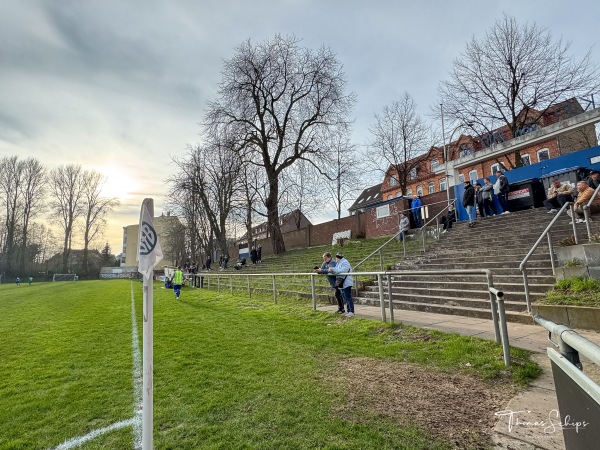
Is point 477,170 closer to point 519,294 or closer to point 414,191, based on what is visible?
point 414,191

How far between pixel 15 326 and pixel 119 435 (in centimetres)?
897

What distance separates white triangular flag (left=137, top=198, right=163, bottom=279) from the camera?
2600 mm

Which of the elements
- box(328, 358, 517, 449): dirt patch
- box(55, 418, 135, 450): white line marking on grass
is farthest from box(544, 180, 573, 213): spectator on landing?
box(55, 418, 135, 450): white line marking on grass

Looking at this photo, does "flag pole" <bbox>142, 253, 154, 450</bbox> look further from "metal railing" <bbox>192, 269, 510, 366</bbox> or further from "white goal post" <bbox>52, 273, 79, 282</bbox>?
"white goal post" <bbox>52, 273, 79, 282</bbox>

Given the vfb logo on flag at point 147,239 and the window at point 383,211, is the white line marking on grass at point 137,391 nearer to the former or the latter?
the vfb logo on flag at point 147,239

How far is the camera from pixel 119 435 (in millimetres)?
3086

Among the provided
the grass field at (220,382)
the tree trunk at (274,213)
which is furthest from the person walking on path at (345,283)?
the tree trunk at (274,213)

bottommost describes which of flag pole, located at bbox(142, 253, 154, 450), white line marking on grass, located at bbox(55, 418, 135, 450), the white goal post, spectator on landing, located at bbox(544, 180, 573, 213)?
white line marking on grass, located at bbox(55, 418, 135, 450)

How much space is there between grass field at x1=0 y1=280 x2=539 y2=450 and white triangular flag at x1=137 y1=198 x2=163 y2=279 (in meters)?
1.53

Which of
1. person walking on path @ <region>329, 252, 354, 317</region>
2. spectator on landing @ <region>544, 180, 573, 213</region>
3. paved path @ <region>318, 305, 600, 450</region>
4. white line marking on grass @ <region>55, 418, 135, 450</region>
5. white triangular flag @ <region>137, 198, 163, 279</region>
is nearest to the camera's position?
white triangular flag @ <region>137, 198, 163, 279</region>

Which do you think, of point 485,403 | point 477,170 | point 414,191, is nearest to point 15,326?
point 485,403

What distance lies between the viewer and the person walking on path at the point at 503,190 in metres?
14.3

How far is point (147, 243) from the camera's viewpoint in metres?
2.67

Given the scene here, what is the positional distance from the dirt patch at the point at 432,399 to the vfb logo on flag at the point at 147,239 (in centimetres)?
239
